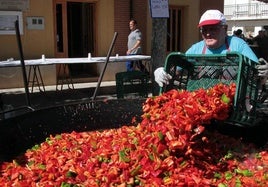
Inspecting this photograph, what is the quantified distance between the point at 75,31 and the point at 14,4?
8.21 feet

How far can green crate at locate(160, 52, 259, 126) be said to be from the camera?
9.20 ft

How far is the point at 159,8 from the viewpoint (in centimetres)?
698

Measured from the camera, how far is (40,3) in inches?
456

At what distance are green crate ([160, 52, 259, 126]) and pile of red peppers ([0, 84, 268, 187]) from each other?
10cm

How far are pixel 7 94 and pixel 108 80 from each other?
3.46m

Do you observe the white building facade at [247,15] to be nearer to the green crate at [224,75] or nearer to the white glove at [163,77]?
the green crate at [224,75]

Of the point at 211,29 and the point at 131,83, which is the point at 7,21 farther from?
the point at 211,29

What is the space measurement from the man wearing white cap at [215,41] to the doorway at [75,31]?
9309 millimetres

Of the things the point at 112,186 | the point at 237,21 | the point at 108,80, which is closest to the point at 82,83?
the point at 108,80

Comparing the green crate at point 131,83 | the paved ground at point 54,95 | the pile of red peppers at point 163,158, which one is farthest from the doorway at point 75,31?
the pile of red peppers at point 163,158

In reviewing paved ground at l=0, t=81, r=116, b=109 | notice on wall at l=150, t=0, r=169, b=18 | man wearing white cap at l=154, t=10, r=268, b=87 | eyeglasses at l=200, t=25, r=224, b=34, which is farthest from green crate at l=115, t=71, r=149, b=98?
eyeglasses at l=200, t=25, r=224, b=34

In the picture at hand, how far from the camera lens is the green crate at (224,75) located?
280cm

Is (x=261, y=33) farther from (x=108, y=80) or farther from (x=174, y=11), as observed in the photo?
(x=108, y=80)

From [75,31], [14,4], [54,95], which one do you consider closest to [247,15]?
[75,31]
